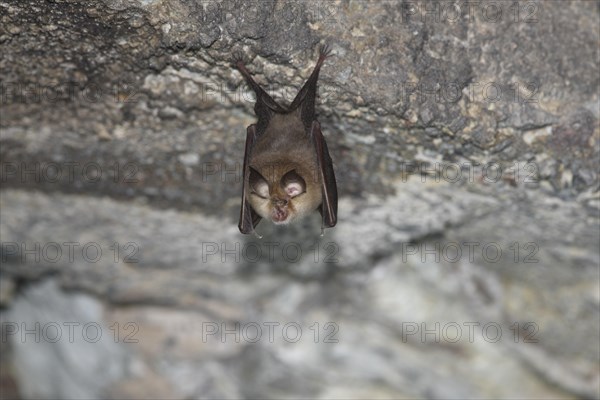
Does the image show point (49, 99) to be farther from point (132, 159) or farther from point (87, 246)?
point (87, 246)

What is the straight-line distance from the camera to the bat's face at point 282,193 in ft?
9.75

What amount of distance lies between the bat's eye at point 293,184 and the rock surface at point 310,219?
24 cm

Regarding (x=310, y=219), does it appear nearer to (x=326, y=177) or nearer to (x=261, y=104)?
(x=326, y=177)

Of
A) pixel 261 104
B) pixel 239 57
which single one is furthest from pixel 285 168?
pixel 239 57

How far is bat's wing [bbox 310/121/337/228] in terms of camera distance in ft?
9.06

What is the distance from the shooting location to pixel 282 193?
2998 mm

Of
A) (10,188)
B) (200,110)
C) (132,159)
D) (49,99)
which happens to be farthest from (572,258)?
(10,188)

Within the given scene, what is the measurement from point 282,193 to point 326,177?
0.23m

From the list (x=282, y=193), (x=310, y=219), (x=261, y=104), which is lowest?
(x=310, y=219)

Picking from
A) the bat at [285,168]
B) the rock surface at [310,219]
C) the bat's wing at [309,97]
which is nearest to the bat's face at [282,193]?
the bat at [285,168]

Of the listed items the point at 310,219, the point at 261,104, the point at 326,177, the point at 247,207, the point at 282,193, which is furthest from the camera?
the point at 310,219

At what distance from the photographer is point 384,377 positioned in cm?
407

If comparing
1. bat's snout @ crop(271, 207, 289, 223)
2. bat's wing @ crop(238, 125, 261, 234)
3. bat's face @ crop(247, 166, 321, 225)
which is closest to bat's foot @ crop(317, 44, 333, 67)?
bat's wing @ crop(238, 125, 261, 234)

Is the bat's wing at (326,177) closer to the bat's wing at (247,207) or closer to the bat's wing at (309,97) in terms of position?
the bat's wing at (309,97)
